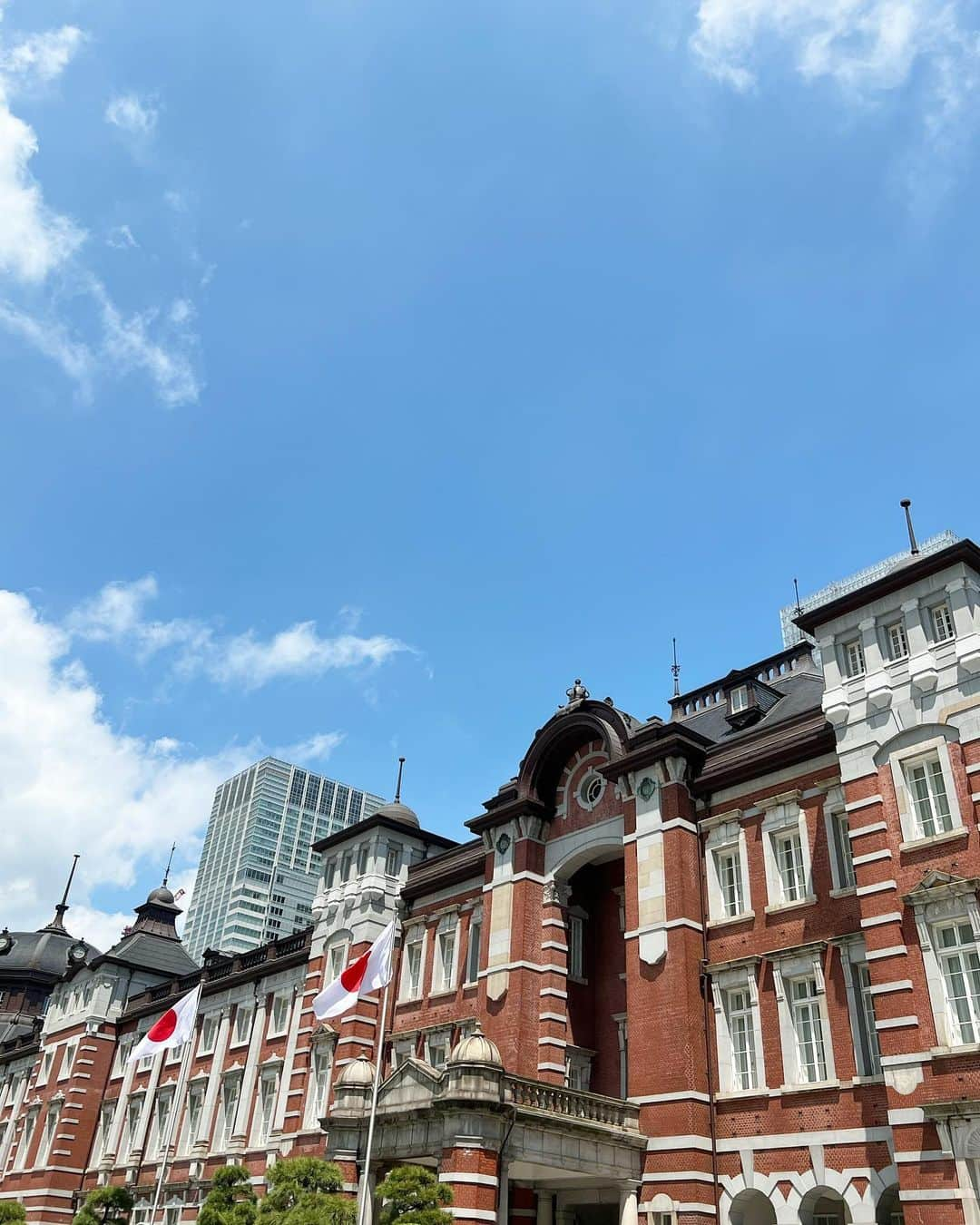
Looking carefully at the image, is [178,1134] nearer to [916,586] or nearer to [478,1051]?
[478,1051]

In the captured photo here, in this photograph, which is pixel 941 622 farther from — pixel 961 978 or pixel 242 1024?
pixel 242 1024

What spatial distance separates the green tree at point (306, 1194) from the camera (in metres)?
22.3

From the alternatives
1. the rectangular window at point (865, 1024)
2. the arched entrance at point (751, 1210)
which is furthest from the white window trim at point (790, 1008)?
the arched entrance at point (751, 1210)

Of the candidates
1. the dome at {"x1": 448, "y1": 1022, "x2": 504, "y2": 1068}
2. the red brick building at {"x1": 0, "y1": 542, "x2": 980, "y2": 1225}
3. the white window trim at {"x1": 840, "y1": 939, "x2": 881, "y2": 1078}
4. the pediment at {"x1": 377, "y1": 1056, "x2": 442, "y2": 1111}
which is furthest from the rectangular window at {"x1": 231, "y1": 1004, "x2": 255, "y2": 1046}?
the white window trim at {"x1": 840, "y1": 939, "x2": 881, "y2": 1078}

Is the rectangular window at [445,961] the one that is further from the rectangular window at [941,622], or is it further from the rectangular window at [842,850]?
the rectangular window at [941,622]

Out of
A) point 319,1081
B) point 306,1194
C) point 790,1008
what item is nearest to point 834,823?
point 790,1008

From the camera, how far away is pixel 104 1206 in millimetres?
40000

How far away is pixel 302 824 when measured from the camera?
172 metres

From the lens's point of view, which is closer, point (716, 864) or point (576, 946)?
point (716, 864)

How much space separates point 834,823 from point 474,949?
44.8ft

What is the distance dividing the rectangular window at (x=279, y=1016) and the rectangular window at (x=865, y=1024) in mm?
25087

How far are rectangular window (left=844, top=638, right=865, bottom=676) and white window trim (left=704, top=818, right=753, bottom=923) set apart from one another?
497 centimetres

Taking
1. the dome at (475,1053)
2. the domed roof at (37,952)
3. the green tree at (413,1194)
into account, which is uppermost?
the domed roof at (37,952)

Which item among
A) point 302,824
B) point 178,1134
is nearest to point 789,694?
point 178,1134
